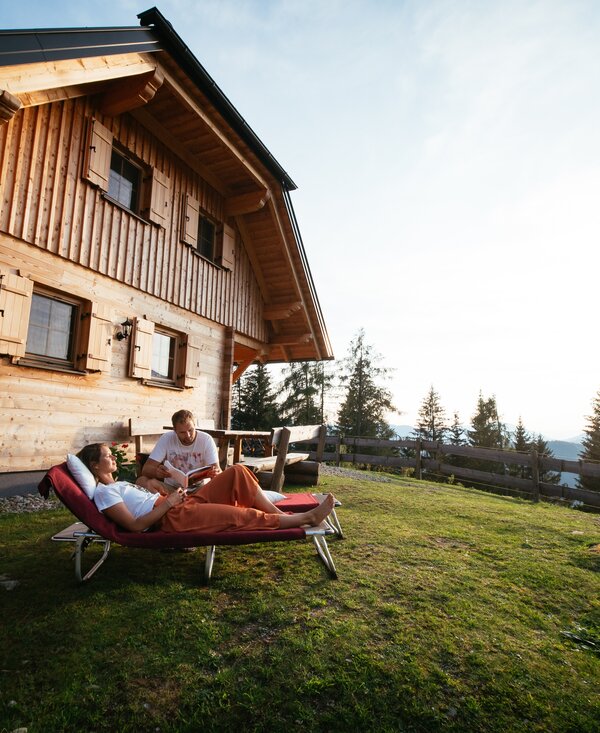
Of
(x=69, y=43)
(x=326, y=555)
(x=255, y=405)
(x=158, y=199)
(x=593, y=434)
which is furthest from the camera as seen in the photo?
(x=593, y=434)

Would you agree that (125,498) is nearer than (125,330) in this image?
Yes

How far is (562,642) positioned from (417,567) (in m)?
1.25

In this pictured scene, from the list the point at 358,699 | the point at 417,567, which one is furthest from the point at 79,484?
the point at 417,567

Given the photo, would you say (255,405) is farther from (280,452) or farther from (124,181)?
(280,452)

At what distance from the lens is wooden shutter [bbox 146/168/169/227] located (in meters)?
7.68

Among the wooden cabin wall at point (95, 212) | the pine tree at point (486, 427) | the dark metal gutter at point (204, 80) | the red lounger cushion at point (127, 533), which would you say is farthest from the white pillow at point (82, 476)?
the pine tree at point (486, 427)

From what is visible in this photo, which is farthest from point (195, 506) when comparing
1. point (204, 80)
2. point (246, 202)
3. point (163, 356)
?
point (246, 202)

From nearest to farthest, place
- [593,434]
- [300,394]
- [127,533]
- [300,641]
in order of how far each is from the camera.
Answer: [300,641]
[127,533]
[300,394]
[593,434]

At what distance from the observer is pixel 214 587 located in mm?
3023

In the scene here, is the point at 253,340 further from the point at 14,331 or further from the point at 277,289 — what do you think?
the point at 14,331

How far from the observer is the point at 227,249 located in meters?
9.83

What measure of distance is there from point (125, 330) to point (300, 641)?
6.28 m

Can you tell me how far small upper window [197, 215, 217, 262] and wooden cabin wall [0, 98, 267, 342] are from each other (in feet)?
0.96

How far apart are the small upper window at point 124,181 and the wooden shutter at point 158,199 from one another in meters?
0.31
